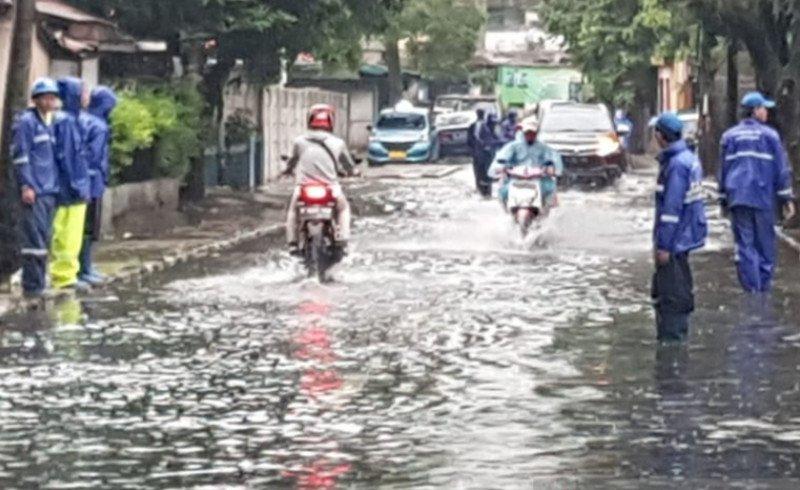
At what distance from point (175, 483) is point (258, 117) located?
3480 centimetres

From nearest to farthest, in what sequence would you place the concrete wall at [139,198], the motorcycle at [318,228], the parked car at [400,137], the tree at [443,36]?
the motorcycle at [318,228] → the concrete wall at [139,198] → the parked car at [400,137] → the tree at [443,36]

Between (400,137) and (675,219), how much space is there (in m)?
46.6

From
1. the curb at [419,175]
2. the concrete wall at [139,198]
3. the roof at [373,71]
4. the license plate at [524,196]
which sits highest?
the roof at [373,71]

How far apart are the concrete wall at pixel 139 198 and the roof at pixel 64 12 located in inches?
91.7

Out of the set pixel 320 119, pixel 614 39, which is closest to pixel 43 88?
Result: pixel 320 119

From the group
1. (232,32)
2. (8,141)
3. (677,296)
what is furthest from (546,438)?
(232,32)

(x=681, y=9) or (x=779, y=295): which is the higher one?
(x=681, y=9)

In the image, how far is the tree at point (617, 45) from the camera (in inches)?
2461

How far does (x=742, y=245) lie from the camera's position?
1994 cm

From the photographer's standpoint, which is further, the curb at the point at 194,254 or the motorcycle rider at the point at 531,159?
the motorcycle rider at the point at 531,159

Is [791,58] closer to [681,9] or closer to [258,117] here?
[681,9]

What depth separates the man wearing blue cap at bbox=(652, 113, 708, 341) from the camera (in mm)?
15695

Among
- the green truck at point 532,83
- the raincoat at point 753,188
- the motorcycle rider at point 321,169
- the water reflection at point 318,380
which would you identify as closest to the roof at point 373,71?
the green truck at point 532,83

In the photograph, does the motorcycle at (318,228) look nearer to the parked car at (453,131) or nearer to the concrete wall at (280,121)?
the concrete wall at (280,121)
